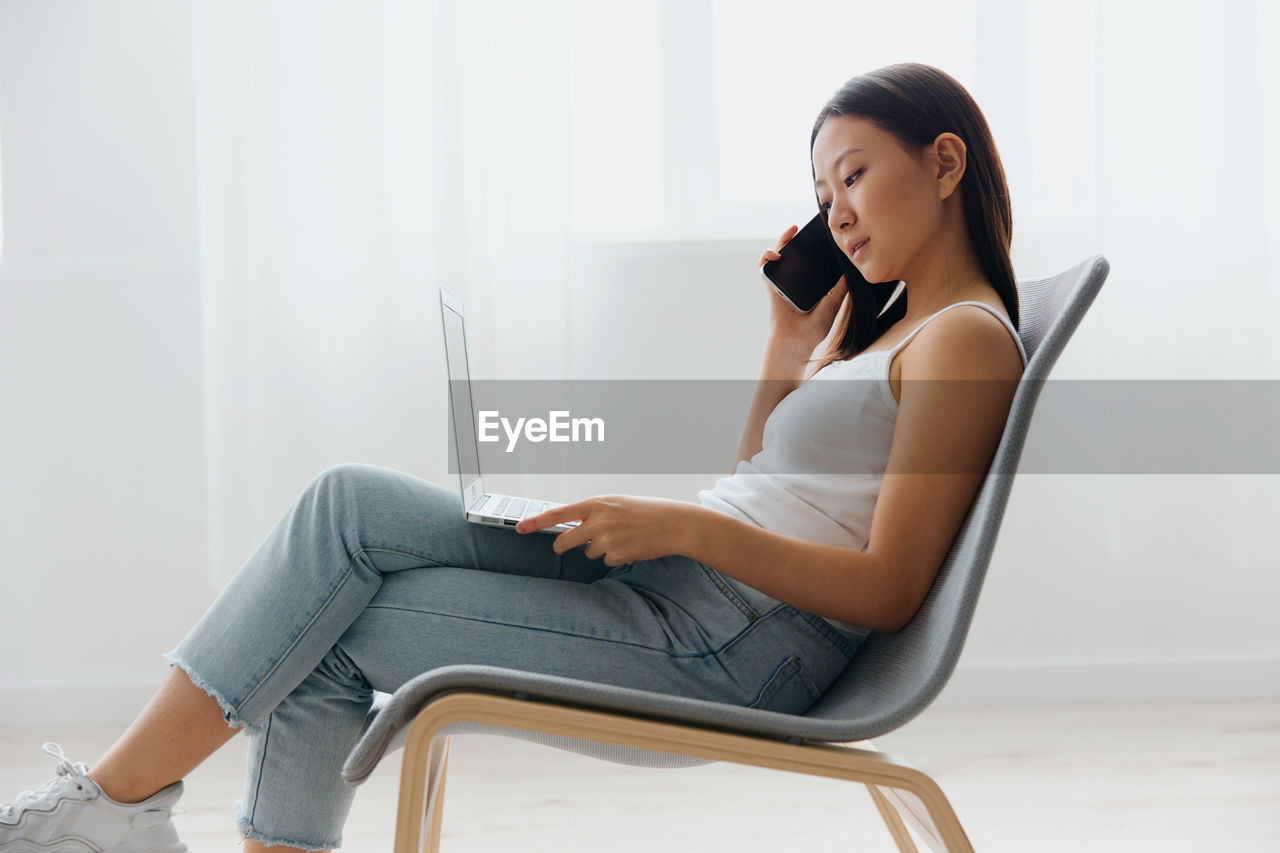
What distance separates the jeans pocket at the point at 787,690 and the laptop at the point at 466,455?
24 centimetres

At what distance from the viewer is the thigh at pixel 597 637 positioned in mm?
831

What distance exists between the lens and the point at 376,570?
873mm

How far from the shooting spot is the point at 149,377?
6.88 feet

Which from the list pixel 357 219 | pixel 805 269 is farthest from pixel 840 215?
pixel 357 219

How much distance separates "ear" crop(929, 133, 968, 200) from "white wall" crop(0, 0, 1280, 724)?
1.15 metres

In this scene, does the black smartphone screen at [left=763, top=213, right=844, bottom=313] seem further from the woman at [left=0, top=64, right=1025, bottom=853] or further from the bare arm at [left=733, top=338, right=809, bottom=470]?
the woman at [left=0, top=64, right=1025, bottom=853]

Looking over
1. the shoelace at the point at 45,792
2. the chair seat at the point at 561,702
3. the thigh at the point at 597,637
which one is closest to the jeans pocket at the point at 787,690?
the thigh at the point at 597,637

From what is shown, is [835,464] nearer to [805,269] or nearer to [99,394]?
→ [805,269]

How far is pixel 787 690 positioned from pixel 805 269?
602 mm

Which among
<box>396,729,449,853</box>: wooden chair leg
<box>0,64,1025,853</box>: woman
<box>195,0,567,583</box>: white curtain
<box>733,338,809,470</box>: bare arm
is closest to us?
<box>396,729,449,853</box>: wooden chair leg

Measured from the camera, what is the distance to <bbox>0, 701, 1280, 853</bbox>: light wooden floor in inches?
56.6

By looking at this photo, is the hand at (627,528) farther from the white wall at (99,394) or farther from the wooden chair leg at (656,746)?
the white wall at (99,394)

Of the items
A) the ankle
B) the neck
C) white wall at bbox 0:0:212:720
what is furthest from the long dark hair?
white wall at bbox 0:0:212:720

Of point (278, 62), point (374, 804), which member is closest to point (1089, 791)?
point (374, 804)
